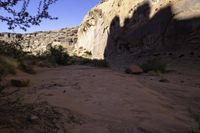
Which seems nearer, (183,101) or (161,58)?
(183,101)

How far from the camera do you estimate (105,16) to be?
77.1 feet

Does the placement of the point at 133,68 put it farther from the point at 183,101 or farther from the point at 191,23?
the point at 183,101

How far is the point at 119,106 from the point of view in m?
5.06

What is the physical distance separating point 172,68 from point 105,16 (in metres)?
12.9

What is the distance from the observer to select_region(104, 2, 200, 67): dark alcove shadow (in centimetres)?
1273

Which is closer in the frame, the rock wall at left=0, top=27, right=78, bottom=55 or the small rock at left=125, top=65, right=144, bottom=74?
the small rock at left=125, top=65, right=144, bottom=74

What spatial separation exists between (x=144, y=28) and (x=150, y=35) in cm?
97

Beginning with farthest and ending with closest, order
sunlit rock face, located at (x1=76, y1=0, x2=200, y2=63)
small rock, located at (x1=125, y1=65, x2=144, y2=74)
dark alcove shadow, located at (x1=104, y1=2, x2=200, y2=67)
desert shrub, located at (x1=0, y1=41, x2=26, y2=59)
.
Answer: sunlit rock face, located at (x1=76, y1=0, x2=200, y2=63) < dark alcove shadow, located at (x1=104, y1=2, x2=200, y2=67) < small rock, located at (x1=125, y1=65, x2=144, y2=74) < desert shrub, located at (x1=0, y1=41, x2=26, y2=59)

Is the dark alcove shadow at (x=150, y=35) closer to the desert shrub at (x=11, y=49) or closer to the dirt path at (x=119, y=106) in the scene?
the dirt path at (x=119, y=106)

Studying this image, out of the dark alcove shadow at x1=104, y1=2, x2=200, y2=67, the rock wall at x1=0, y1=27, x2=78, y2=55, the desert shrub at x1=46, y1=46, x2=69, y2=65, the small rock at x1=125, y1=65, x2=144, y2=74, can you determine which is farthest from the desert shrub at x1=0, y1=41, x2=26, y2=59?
the rock wall at x1=0, y1=27, x2=78, y2=55

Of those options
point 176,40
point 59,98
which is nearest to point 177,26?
point 176,40

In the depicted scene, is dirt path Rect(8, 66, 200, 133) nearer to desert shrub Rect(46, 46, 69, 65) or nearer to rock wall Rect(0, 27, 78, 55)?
desert shrub Rect(46, 46, 69, 65)

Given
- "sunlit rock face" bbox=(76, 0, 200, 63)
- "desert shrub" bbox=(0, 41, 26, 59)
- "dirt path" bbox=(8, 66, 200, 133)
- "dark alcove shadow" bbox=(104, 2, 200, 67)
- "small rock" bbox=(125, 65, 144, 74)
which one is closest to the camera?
"dirt path" bbox=(8, 66, 200, 133)

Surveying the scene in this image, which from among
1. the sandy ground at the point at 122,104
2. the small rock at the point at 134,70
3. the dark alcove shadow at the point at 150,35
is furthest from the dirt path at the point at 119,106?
the dark alcove shadow at the point at 150,35
